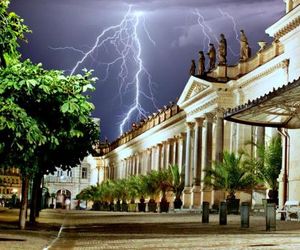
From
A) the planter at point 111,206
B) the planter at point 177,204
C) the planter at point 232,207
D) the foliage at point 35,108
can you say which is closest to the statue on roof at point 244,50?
the planter at point 232,207

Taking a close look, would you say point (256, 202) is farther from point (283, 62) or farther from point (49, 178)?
point (49, 178)

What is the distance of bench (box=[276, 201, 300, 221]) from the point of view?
3085 cm

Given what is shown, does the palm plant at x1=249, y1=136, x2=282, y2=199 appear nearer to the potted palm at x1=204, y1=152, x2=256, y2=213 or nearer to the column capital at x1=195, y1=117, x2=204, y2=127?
the potted palm at x1=204, y1=152, x2=256, y2=213

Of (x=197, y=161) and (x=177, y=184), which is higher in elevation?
(x=197, y=161)

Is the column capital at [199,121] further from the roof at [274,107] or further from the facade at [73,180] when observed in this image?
the facade at [73,180]

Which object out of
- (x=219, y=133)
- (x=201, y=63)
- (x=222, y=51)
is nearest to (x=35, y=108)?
(x=219, y=133)

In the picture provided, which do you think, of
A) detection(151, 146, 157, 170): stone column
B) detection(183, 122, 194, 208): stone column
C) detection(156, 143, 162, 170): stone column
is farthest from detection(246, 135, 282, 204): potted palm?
detection(151, 146, 157, 170): stone column

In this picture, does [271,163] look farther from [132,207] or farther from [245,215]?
[132,207]

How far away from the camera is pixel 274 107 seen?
78.2 feet

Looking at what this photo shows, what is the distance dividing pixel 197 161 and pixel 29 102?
46.8 metres

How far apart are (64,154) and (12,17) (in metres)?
10.7

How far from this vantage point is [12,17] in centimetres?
1359

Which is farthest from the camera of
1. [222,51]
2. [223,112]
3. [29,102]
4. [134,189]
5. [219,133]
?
[134,189]

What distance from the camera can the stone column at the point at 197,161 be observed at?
59241 millimetres
